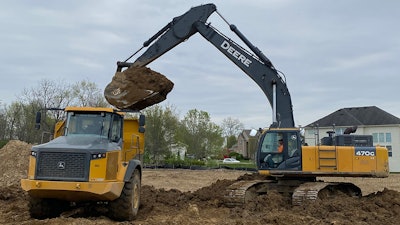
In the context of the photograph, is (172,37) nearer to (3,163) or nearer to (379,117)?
(3,163)

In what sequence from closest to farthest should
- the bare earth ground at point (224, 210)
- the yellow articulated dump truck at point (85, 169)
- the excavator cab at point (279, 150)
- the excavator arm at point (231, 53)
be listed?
the yellow articulated dump truck at point (85, 169) < the bare earth ground at point (224, 210) < the excavator cab at point (279, 150) < the excavator arm at point (231, 53)

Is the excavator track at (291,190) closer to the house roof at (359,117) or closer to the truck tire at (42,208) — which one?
the truck tire at (42,208)

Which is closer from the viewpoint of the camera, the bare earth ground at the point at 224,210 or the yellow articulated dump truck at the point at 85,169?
the yellow articulated dump truck at the point at 85,169

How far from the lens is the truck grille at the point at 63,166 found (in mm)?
9133

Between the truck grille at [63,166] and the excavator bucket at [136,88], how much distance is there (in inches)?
130

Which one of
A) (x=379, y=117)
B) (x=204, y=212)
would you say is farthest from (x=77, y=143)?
(x=379, y=117)

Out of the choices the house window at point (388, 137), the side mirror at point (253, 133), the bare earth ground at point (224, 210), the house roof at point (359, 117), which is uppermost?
the house roof at point (359, 117)

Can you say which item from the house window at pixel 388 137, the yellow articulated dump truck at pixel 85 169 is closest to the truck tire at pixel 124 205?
the yellow articulated dump truck at pixel 85 169

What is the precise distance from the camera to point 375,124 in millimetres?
49031

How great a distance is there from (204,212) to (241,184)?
2.09 metres

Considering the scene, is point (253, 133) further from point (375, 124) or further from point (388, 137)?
point (375, 124)

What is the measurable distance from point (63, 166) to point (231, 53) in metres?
6.86

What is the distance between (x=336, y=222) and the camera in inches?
371

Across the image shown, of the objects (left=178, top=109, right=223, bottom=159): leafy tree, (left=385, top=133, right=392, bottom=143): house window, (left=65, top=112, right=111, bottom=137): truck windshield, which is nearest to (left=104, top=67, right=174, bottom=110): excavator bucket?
(left=65, top=112, right=111, bottom=137): truck windshield
